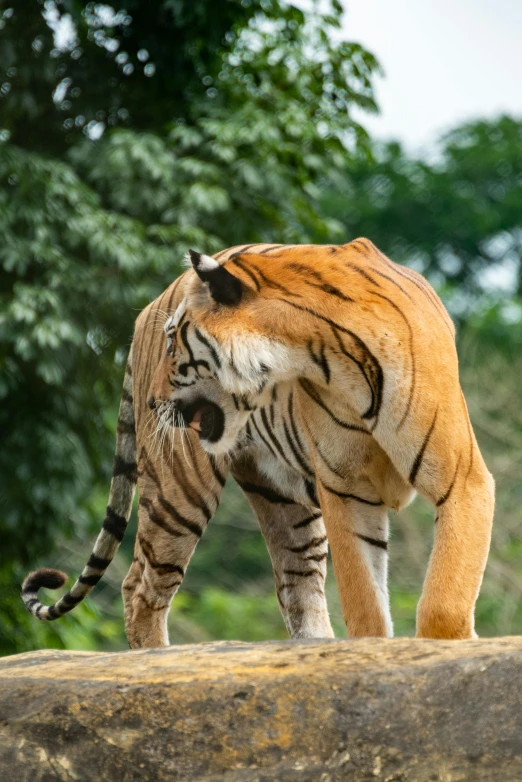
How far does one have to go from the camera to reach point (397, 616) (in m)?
12.2

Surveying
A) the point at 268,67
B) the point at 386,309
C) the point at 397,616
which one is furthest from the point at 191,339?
the point at 397,616

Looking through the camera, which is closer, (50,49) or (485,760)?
(485,760)

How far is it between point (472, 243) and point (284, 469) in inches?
825

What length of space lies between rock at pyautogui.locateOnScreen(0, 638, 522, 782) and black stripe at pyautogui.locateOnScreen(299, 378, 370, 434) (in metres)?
0.68

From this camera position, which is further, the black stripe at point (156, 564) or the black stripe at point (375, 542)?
the black stripe at point (156, 564)

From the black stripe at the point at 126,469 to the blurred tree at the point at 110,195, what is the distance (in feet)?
6.70

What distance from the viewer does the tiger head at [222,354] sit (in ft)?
10.6

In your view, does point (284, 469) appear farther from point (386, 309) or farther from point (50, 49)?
point (50, 49)

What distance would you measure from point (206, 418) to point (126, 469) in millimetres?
898

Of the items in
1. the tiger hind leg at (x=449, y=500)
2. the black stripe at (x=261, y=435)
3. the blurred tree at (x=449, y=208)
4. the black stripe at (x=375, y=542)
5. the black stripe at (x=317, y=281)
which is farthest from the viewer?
the blurred tree at (x=449, y=208)

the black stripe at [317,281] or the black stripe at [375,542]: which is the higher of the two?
the black stripe at [317,281]

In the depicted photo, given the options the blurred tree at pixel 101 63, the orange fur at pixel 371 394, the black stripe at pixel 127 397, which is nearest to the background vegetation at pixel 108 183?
the blurred tree at pixel 101 63

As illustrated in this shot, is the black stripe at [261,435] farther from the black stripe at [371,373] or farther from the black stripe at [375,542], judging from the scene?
the black stripe at [371,373]

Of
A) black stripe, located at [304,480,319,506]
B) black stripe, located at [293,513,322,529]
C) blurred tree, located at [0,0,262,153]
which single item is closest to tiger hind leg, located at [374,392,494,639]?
black stripe, located at [304,480,319,506]
